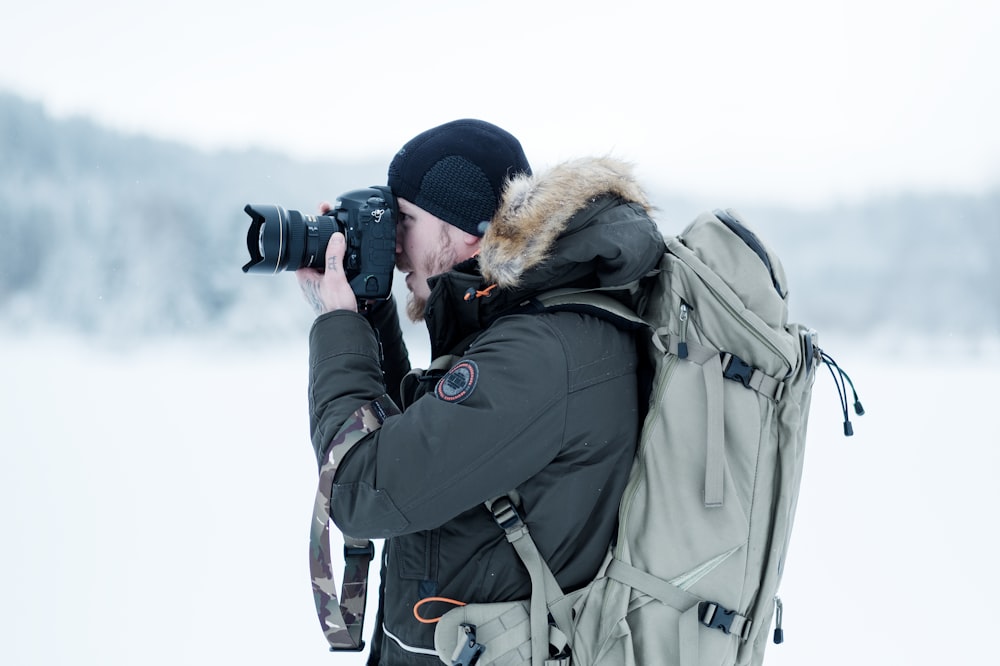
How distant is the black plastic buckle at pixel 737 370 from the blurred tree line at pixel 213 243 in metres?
2.37

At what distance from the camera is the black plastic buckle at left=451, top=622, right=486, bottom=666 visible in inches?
26.2

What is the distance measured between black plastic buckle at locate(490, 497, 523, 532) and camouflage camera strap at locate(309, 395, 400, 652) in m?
0.13

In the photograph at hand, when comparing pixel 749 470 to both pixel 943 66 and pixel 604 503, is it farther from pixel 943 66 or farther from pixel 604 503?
pixel 943 66

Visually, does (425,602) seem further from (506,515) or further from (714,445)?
(714,445)

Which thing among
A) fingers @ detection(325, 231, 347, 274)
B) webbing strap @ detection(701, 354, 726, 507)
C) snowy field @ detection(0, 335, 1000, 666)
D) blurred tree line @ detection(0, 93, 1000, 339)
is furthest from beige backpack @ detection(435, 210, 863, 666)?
blurred tree line @ detection(0, 93, 1000, 339)

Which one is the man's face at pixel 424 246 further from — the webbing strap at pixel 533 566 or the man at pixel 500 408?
the webbing strap at pixel 533 566

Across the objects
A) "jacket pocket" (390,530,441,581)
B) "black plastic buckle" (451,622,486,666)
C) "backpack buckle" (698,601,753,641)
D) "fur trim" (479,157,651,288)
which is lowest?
"black plastic buckle" (451,622,486,666)

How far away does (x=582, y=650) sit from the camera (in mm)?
680

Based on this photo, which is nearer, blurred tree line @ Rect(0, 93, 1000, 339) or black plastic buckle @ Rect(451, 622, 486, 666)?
black plastic buckle @ Rect(451, 622, 486, 666)

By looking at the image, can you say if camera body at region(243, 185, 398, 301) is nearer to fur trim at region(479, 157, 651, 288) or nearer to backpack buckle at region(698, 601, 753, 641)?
fur trim at region(479, 157, 651, 288)

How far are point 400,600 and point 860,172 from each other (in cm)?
384

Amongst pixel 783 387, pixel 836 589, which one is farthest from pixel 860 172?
pixel 783 387

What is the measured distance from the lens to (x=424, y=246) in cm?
87

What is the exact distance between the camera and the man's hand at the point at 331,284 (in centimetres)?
76
